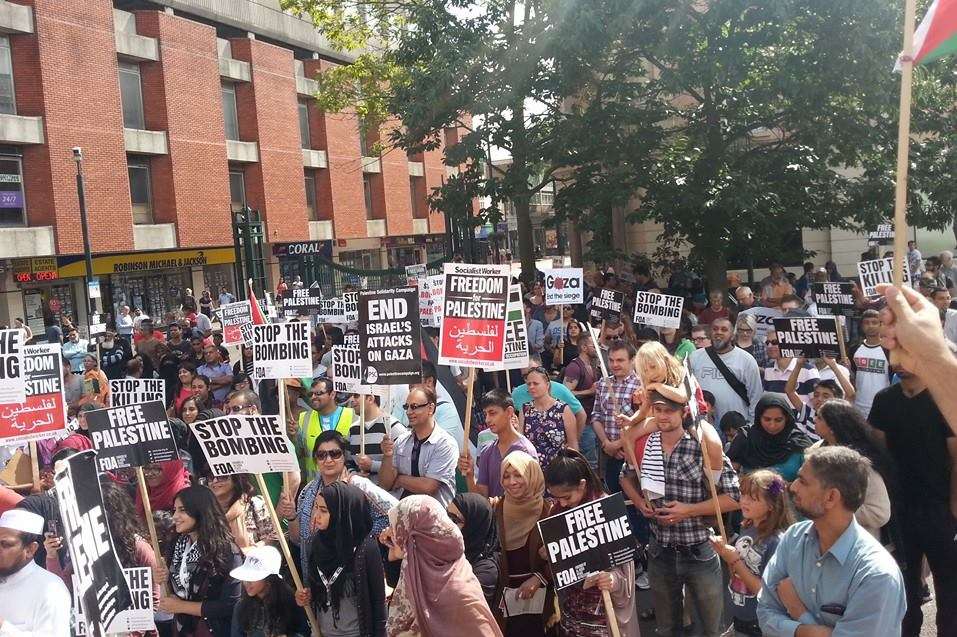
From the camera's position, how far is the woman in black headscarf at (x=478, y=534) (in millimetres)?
5152

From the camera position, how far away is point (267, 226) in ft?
127

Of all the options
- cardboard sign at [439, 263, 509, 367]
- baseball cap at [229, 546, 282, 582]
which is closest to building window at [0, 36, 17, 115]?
cardboard sign at [439, 263, 509, 367]

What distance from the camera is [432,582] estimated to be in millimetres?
4359

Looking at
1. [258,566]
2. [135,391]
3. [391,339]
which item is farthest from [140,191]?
[258,566]

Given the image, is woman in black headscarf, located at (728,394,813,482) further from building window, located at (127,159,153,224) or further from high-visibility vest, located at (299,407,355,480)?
building window, located at (127,159,153,224)

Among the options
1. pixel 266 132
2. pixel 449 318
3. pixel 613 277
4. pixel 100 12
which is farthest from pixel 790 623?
pixel 266 132

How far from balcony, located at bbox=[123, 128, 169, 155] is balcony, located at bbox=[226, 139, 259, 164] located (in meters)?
3.68

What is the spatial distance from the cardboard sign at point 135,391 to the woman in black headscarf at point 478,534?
5.06 meters

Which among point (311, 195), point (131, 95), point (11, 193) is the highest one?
point (131, 95)

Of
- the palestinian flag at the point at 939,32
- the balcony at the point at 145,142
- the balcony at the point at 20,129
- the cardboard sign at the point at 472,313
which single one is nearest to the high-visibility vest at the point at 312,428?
the cardboard sign at the point at 472,313

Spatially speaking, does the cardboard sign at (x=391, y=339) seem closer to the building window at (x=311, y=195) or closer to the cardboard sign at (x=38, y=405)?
the cardboard sign at (x=38, y=405)

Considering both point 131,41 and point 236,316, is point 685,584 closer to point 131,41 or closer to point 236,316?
point 236,316

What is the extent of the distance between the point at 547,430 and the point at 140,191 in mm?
29120

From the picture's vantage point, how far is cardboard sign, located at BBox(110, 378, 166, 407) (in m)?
9.32
